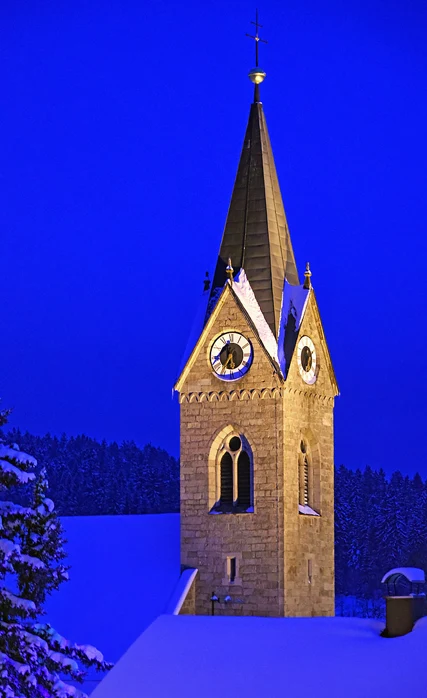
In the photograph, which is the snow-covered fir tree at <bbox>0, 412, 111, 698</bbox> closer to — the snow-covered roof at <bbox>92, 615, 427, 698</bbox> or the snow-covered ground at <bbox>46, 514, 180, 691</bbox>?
the snow-covered roof at <bbox>92, 615, 427, 698</bbox>

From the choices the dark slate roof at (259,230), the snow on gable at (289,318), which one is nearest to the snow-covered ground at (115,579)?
the snow on gable at (289,318)

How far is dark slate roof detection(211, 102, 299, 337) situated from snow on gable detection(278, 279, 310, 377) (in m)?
0.28

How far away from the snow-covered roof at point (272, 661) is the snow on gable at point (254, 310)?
18.5 meters

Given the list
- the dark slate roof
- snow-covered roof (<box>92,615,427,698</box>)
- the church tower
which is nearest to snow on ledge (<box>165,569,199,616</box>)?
the church tower

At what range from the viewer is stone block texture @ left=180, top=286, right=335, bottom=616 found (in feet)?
187

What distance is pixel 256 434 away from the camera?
189 feet

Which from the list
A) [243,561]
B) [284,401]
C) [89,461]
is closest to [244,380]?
[284,401]

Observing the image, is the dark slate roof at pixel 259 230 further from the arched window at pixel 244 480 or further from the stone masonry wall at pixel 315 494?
the arched window at pixel 244 480

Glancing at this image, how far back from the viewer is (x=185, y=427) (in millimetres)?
58812

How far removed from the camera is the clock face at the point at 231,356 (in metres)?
57.8

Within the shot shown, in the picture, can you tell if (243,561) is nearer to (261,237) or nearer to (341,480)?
(261,237)

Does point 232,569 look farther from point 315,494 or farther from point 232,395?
point 232,395

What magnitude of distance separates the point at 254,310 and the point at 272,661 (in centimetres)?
2250

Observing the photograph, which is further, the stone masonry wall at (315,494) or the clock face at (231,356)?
the clock face at (231,356)
